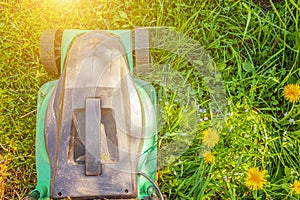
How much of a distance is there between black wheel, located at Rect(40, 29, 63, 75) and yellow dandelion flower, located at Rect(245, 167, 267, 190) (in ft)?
3.57

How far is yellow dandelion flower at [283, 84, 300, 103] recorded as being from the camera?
2.40m

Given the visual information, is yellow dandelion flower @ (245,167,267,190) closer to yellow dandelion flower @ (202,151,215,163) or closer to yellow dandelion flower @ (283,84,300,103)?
yellow dandelion flower @ (202,151,215,163)

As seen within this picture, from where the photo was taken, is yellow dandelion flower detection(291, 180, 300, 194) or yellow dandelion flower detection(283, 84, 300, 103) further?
yellow dandelion flower detection(283, 84, 300, 103)

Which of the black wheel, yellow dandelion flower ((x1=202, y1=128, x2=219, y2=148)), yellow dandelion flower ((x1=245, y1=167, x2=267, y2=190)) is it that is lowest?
yellow dandelion flower ((x1=245, y1=167, x2=267, y2=190))

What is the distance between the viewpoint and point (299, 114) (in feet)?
8.18

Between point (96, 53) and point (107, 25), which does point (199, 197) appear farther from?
point (107, 25)

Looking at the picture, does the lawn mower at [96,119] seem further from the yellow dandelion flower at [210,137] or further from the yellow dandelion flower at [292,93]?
the yellow dandelion flower at [292,93]

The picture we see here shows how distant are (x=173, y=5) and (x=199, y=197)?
106 cm

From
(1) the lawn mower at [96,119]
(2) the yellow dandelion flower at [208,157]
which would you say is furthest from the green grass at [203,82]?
(1) the lawn mower at [96,119]

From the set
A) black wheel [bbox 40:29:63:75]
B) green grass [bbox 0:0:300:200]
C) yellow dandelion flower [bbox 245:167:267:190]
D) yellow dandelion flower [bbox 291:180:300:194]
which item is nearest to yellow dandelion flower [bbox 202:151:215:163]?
green grass [bbox 0:0:300:200]

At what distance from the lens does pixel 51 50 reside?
2311 millimetres

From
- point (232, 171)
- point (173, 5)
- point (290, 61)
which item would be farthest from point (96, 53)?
point (290, 61)

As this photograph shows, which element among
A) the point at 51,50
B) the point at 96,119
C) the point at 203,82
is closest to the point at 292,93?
the point at 203,82

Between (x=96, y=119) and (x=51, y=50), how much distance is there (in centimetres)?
60
